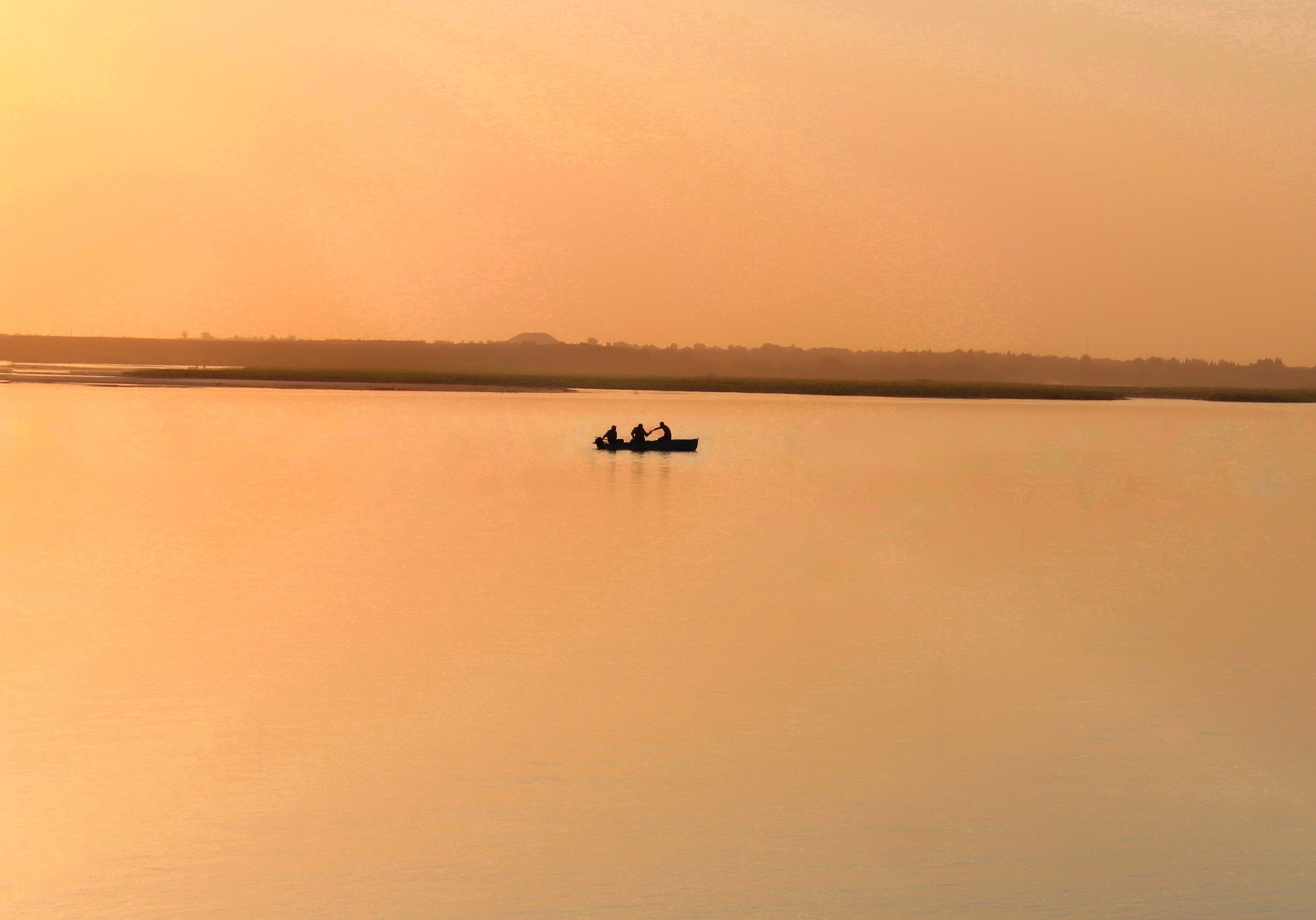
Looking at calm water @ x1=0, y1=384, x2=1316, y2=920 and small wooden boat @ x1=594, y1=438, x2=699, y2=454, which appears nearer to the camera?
calm water @ x1=0, y1=384, x2=1316, y2=920

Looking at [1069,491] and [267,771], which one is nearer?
[267,771]

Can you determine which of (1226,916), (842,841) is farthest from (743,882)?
(1226,916)

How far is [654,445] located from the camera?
1415 inches

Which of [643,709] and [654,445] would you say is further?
[654,445]

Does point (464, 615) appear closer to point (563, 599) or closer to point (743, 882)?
point (563, 599)

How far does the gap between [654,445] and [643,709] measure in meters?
25.5

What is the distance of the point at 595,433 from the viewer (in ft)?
161

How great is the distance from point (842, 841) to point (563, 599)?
25.5 feet

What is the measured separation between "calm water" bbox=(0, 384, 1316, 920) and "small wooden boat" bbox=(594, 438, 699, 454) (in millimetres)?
10003

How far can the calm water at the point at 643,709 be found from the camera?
716 cm

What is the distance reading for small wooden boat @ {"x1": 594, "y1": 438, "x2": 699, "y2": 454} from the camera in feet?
118

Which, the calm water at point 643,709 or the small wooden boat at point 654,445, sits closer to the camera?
the calm water at point 643,709

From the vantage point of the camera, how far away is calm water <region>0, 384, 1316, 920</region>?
7156 millimetres

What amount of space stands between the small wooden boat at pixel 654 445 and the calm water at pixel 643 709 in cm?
1000
